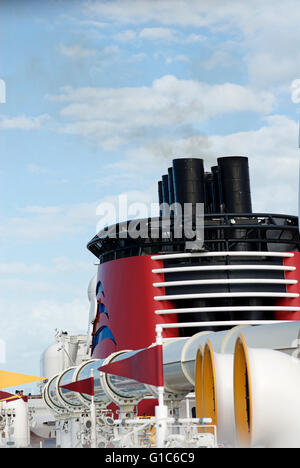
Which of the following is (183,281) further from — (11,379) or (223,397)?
(223,397)

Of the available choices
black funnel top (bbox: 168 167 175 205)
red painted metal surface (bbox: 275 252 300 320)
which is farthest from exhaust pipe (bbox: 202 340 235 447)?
black funnel top (bbox: 168 167 175 205)

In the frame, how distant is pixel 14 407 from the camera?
64938 mm

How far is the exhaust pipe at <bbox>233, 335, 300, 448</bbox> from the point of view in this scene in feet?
63.1

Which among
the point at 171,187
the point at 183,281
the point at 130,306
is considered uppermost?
the point at 171,187

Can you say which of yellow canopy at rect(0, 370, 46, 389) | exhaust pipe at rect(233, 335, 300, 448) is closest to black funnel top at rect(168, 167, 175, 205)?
yellow canopy at rect(0, 370, 46, 389)

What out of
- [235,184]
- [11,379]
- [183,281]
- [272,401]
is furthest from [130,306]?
[272,401]

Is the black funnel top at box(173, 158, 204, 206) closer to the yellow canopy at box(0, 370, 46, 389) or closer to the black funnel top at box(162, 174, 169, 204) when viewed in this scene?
the black funnel top at box(162, 174, 169, 204)

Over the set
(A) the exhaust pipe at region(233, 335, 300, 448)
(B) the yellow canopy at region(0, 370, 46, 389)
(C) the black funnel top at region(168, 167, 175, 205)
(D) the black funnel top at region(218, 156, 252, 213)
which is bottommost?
(A) the exhaust pipe at region(233, 335, 300, 448)

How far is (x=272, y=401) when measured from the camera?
19.3 meters

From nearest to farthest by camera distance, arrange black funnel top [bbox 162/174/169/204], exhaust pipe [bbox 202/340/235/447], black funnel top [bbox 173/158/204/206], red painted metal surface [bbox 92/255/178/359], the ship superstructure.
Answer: exhaust pipe [bbox 202/340/235/447] → the ship superstructure → red painted metal surface [bbox 92/255/178/359] → black funnel top [bbox 173/158/204/206] → black funnel top [bbox 162/174/169/204]

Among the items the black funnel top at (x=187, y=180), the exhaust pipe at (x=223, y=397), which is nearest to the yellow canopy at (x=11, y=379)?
the exhaust pipe at (x=223, y=397)

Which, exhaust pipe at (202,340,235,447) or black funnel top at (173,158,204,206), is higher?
black funnel top at (173,158,204,206)

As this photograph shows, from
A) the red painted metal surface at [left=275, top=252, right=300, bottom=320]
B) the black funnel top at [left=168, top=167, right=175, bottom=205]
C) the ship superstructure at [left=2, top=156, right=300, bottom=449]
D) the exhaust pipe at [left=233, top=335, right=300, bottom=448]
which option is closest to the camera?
the exhaust pipe at [left=233, top=335, right=300, bottom=448]

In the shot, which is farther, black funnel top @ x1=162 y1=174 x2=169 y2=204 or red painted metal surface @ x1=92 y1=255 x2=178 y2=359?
black funnel top @ x1=162 y1=174 x2=169 y2=204
